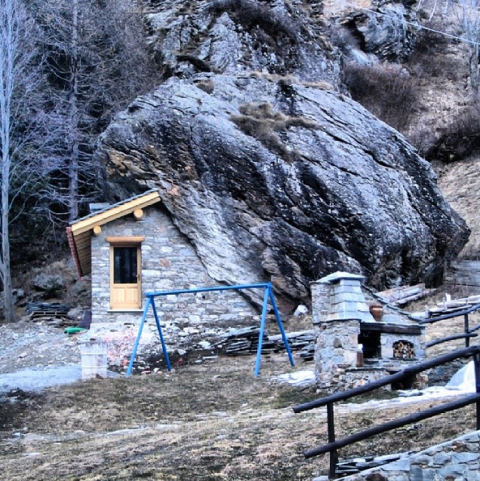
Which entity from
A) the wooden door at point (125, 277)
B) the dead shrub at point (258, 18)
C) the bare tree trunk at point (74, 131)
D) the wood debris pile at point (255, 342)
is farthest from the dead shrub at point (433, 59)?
the wood debris pile at point (255, 342)

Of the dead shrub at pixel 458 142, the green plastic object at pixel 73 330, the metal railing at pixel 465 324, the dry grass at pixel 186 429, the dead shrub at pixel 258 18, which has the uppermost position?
the dead shrub at pixel 258 18

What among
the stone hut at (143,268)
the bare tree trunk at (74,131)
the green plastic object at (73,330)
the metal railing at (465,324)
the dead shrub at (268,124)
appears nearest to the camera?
the metal railing at (465,324)

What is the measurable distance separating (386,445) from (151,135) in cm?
1570

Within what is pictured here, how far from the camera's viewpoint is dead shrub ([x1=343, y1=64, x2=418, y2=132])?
3550cm

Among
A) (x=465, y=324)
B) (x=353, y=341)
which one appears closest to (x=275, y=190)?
(x=465, y=324)

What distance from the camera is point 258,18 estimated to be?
28844 mm

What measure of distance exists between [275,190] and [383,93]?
17006mm

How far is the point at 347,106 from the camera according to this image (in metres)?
25.0

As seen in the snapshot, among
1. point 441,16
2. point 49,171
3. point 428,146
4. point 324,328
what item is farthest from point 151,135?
point 441,16

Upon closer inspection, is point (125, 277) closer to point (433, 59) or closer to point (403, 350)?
point (403, 350)

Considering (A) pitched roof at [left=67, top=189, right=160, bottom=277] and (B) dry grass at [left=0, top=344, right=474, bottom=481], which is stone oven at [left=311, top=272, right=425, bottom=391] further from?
(A) pitched roof at [left=67, top=189, right=160, bottom=277]

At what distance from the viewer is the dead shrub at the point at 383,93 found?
35.5 m

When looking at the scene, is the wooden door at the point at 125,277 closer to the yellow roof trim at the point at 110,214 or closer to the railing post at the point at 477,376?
the yellow roof trim at the point at 110,214

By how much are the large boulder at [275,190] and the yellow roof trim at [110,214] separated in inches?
32.4
